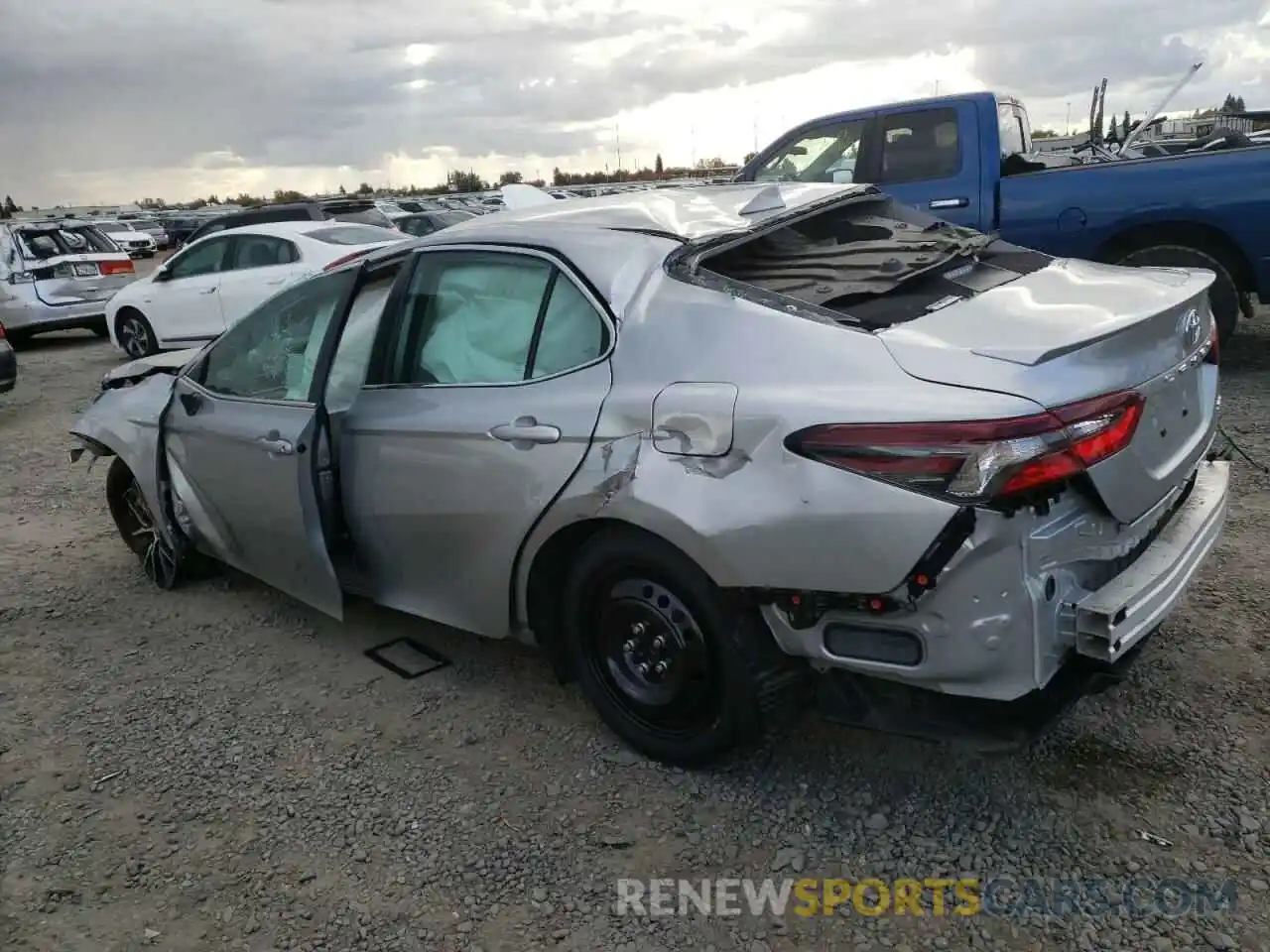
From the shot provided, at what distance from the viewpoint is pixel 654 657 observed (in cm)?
304

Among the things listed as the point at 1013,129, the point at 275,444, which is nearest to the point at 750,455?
the point at 275,444

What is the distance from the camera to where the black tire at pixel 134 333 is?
12055 mm

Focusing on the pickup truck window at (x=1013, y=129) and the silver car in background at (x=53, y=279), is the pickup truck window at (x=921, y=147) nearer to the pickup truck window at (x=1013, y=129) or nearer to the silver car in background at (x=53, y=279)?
the pickup truck window at (x=1013, y=129)

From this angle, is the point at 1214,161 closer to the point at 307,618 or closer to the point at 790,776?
the point at 790,776

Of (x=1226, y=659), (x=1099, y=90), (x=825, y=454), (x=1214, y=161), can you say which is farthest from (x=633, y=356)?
(x=1099, y=90)

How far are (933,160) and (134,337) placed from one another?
9.28 meters

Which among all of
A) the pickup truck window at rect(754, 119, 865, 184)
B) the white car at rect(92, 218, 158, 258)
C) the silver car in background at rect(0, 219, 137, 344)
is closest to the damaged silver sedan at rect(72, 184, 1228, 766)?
the pickup truck window at rect(754, 119, 865, 184)

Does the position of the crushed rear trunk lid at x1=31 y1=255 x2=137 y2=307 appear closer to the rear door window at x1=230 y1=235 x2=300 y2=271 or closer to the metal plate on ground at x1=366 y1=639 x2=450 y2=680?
the rear door window at x1=230 y1=235 x2=300 y2=271

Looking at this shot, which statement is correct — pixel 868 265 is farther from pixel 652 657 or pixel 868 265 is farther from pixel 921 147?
pixel 921 147

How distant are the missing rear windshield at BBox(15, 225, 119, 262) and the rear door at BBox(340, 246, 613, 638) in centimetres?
1202

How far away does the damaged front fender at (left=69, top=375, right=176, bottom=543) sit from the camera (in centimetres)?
464

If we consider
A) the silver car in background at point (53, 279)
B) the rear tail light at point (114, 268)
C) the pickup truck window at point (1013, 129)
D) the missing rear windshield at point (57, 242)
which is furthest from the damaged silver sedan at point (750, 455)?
the missing rear windshield at point (57, 242)

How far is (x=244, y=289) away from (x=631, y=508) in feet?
31.9

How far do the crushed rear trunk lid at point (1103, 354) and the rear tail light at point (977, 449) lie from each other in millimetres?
56
